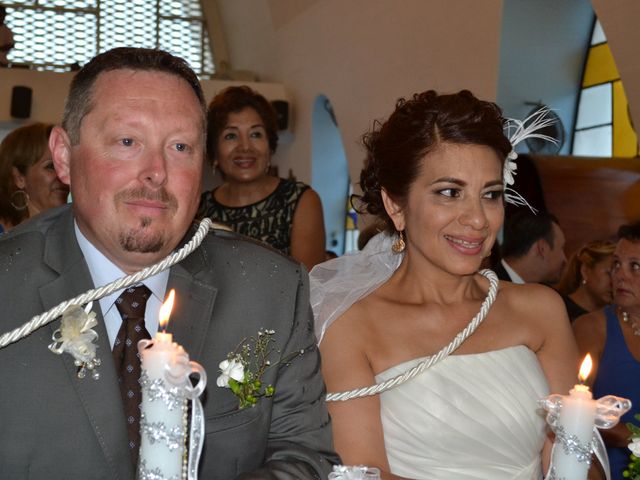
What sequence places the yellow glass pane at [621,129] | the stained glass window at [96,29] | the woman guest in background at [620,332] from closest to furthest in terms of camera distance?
the woman guest in background at [620,332] < the yellow glass pane at [621,129] < the stained glass window at [96,29]

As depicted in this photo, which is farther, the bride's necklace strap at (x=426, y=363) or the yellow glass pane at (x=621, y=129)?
the yellow glass pane at (x=621, y=129)

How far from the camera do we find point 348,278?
309 centimetres

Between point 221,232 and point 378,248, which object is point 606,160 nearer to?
point 378,248

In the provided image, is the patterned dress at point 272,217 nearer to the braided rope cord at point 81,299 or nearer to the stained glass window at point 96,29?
the braided rope cord at point 81,299

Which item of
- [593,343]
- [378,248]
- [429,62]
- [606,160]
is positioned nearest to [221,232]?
[378,248]

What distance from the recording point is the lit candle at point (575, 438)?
1.28 m

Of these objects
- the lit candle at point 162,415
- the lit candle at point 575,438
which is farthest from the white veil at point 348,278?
the lit candle at point 162,415

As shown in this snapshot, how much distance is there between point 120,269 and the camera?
7.28ft

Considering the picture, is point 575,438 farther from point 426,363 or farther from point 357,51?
point 357,51

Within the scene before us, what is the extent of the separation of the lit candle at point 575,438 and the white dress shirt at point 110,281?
1128 mm

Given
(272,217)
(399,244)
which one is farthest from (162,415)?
(272,217)

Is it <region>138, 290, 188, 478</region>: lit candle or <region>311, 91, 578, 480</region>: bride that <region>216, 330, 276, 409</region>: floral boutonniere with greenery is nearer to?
<region>311, 91, 578, 480</region>: bride

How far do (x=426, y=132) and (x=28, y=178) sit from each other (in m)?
2.21

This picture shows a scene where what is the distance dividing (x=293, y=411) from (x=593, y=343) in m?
2.56
